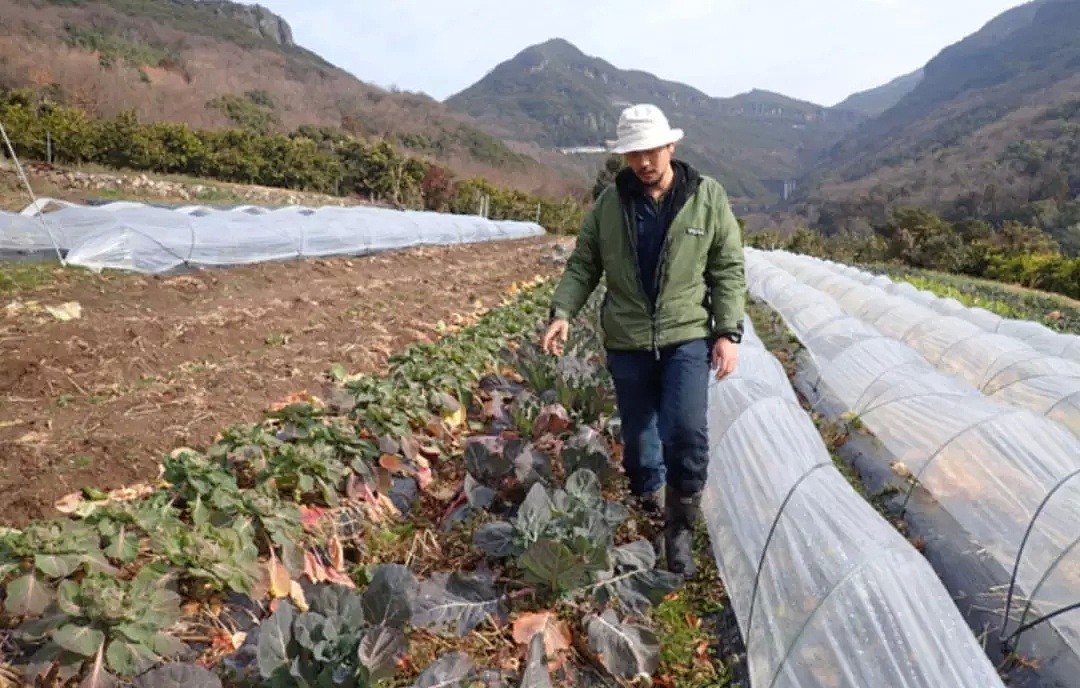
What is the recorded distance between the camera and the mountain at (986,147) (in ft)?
154

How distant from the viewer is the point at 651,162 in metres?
2.66

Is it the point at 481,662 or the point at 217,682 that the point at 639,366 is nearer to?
the point at 481,662

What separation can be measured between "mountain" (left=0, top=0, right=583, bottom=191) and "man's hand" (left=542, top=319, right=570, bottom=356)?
35.0 m

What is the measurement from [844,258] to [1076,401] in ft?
89.8

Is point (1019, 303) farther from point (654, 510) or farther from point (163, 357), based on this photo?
point (163, 357)

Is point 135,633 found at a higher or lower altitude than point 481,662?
higher

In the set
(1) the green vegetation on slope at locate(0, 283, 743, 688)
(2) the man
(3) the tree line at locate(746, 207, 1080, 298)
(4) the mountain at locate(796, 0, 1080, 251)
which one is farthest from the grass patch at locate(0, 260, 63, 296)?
(4) the mountain at locate(796, 0, 1080, 251)

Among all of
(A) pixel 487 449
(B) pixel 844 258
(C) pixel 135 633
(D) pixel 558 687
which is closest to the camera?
(C) pixel 135 633

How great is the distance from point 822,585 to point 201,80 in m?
60.7

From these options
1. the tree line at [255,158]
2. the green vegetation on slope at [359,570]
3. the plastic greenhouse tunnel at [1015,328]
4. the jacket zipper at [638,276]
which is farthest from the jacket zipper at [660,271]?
the tree line at [255,158]

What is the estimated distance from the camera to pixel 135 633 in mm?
1890

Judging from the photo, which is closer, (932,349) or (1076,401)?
(1076,401)

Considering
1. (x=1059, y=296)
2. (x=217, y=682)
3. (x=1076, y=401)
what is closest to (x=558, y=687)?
(x=217, y=682)

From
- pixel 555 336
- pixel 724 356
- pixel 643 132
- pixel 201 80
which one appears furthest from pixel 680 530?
pixel 201 80
